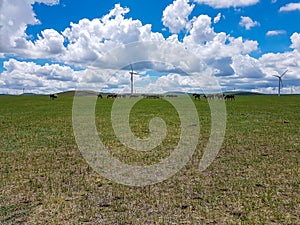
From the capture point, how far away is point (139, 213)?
6.43 meters

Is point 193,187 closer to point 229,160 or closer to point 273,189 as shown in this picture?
point 273,189

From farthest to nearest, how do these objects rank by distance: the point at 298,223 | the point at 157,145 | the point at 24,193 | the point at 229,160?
the point at 157,145, the point at 229,160, the point at 24,193, the point at 298,223

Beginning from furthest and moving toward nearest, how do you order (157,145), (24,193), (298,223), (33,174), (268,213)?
(157,145), (33,174), (24,193), (268,213), (298,223)

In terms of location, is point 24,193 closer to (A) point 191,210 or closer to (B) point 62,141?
(A) point 191,210

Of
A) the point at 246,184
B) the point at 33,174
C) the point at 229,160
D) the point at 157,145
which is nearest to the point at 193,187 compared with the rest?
the point at 246,184

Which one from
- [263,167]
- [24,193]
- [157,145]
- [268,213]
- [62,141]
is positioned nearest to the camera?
[268,213]

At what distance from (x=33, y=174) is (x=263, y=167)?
689 centimetres

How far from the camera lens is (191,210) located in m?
6.56

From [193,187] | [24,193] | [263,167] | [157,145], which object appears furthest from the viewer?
[157,145]

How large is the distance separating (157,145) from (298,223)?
865cm

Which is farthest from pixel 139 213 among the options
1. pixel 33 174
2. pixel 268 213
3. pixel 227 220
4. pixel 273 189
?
pixel 33 174

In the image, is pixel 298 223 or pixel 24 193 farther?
pixel 24 193

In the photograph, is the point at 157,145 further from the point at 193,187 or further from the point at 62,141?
the point at 193,187

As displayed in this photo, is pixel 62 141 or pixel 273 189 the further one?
pixel 62 141
